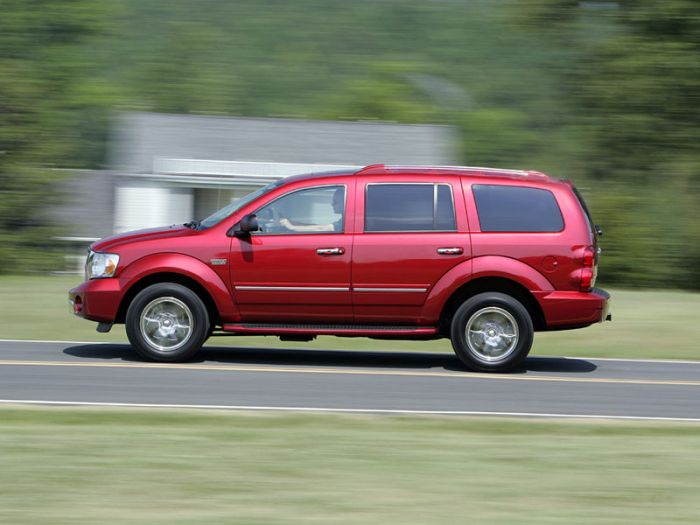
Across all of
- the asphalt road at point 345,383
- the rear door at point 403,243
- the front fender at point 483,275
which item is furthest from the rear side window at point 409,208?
the asphalt road at point 345,383

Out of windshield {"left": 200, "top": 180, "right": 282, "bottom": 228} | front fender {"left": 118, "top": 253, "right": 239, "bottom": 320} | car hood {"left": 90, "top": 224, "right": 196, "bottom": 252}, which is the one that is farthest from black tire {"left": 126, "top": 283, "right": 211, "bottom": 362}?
windshield {"left": 200, "top": 180, "right": 282, "bottom": 228}

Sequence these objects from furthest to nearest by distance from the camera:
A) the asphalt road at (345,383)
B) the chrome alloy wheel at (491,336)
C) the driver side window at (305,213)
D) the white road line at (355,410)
Answer: the driver side window at (305,213), the chrome alloy wheel at (491,336), the asphalt road at (345,383), the white road line at (355,410)

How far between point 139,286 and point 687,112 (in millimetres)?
23628

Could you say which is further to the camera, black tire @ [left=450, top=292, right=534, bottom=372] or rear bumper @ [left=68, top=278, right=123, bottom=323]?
rear bumper @ [left=68, top=278, right=123, bottom=323]

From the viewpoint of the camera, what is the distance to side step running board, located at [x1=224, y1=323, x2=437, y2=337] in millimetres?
11938

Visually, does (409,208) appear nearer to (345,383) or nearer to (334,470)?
(345,383)

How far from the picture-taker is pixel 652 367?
13.0 meters

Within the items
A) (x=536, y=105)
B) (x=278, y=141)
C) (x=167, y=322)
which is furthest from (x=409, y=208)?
(x=536, y=105)

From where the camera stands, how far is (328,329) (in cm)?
1199

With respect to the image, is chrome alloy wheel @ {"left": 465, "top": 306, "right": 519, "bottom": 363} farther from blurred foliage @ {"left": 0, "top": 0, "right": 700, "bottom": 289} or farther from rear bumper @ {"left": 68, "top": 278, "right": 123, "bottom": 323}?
blurred foliage @ {"left": 0, "top": 0, "right": 700, "bottom": 289}

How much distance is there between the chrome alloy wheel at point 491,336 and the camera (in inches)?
468

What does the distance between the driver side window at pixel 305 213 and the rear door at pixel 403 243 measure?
214mm

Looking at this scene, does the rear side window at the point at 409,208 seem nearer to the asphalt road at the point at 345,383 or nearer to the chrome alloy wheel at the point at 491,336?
the chrome alloy wheel at the point at 491,336

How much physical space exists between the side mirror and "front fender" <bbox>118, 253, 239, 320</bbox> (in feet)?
1.47
